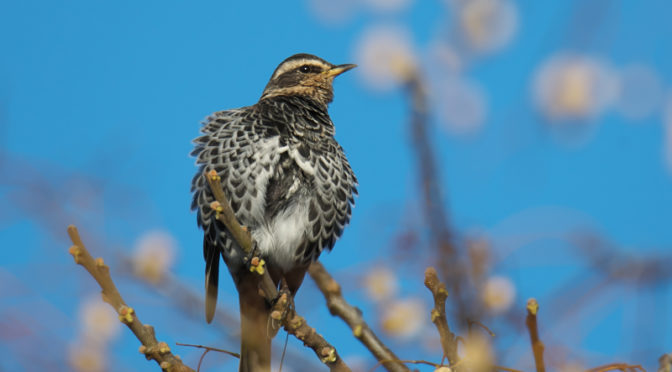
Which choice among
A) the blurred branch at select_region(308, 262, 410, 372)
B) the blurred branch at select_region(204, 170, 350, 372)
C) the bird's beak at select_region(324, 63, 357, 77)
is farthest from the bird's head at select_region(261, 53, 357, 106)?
the blurred branch at select_region(204, 170, 350, 372)

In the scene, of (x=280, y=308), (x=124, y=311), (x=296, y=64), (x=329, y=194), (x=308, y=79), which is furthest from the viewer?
(x=296, y=64)

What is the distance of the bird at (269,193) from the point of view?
172 inches

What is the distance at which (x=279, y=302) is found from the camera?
3.49 meters

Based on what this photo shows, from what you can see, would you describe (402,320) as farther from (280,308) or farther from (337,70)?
(337,70)

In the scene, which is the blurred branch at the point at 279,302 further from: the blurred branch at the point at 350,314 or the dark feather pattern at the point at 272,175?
the dark feather pattern at the point at 272,175

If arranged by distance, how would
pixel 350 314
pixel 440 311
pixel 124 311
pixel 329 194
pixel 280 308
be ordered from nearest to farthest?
1. pixel 440 311
2. pixel 124 311
3. pixel 280 308
4. pixel 350 314
5. pixel 329 194

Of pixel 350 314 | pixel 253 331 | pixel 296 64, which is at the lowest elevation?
pixel 253 331

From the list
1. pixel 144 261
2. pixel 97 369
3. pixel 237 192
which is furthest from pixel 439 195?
pixel 237 192

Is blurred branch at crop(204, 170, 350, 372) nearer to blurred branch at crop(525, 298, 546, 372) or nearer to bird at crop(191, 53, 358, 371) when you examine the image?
bird at crop(191, 53, 358, 371)

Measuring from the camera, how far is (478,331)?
74.7 inches

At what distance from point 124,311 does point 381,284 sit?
144cm

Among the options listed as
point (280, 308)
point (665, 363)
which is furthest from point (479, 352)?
point (280, 308)

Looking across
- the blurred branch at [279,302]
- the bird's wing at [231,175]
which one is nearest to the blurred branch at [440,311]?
the blurred branch at [279,302]

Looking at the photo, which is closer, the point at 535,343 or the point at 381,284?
the point at 535,343
